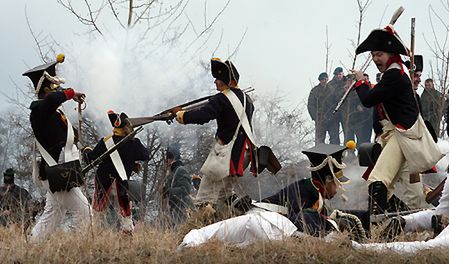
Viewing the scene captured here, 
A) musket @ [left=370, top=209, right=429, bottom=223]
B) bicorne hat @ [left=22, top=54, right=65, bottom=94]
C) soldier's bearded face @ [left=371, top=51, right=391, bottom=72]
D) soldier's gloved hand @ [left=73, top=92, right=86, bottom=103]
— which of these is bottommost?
musket @ [left=370, top=209, right=429, bottom=223]

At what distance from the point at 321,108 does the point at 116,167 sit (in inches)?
157

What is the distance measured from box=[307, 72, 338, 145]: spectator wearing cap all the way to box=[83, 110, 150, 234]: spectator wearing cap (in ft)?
11.5

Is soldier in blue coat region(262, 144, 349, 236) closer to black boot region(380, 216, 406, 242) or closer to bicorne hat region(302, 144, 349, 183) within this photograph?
bicorne hat region(302, 144, 349, 183)

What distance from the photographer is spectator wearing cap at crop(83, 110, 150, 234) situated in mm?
11086

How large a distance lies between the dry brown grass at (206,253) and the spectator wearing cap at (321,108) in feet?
22.2

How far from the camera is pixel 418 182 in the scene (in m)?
9.45

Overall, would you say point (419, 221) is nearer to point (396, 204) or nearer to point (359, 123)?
point (396, 204)

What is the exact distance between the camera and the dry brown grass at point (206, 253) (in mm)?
6449

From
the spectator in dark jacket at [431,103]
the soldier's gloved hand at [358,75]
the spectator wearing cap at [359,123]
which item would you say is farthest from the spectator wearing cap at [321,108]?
the soldier's gloved hand at [358,75]

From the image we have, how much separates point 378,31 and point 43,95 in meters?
3.73

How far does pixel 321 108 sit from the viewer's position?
13812 mm

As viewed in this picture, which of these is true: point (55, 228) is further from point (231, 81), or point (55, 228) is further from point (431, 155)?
point (431, 155)

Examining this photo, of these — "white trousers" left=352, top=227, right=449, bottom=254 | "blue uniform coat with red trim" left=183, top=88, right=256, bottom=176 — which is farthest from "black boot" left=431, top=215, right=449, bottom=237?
"blue uniform coat with red trim" left=183, top=88, right=256, bottom=176

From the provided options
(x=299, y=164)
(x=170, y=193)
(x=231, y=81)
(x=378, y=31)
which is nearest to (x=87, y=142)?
(x=170, y=193)
